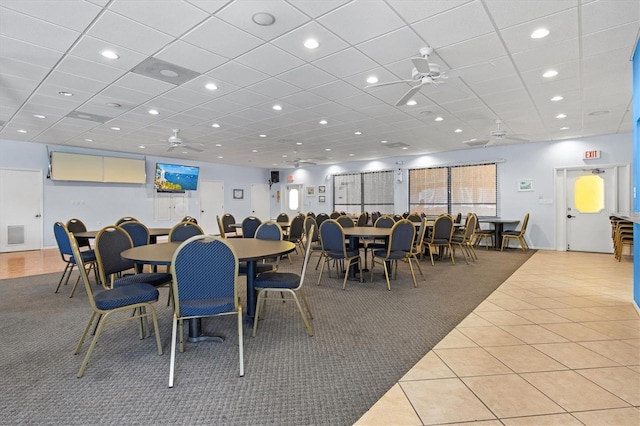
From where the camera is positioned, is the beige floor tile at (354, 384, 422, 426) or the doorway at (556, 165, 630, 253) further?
the doorway at (556, 165, 630, 253)

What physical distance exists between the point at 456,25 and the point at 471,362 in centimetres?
296

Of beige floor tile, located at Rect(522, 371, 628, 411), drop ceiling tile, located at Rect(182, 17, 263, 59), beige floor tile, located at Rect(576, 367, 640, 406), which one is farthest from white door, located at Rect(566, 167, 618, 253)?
drop ceiling tile, located at Rect(182, 17, 263, 59)

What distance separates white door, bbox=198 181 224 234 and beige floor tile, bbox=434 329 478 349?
1100 centimetres

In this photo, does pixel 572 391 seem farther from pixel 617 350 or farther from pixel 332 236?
pixel 332 236

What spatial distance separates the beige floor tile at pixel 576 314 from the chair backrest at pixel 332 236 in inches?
102

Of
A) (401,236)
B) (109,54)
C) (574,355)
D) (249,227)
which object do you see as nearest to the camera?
(574,355)

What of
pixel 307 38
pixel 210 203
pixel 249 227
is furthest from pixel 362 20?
pixel 210 203

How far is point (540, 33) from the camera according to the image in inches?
128

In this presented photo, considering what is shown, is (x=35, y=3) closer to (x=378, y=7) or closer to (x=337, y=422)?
(x=378, y=7)

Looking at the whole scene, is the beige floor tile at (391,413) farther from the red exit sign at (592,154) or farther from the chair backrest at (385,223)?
the red exit sign at (592,154)

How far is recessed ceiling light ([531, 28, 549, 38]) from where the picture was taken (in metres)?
3.20

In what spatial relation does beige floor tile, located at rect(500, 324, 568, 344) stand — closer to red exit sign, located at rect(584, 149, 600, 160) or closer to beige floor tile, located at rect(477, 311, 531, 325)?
beige floor tile, located at rect(477, 311, 531, 325)

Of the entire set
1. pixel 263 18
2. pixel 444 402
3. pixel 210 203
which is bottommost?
pixel 444 402

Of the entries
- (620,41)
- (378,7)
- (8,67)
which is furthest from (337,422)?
(8,67)
